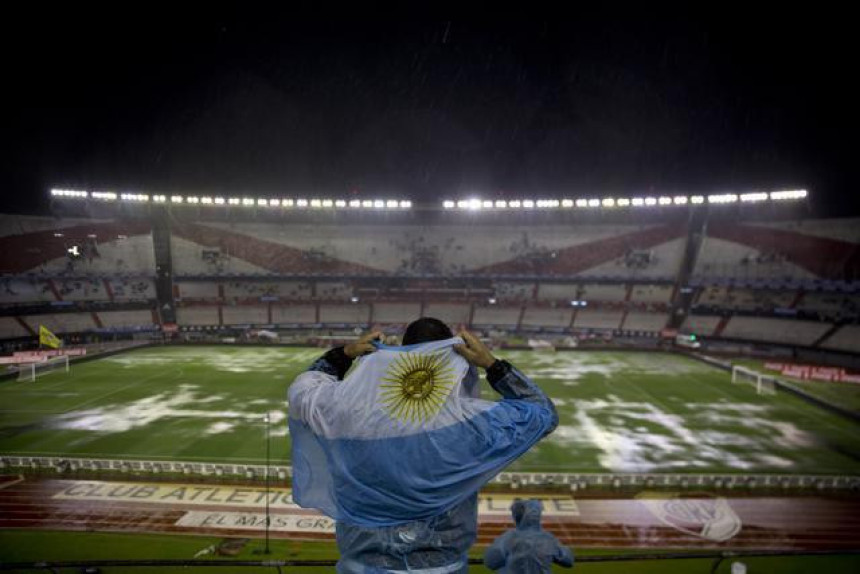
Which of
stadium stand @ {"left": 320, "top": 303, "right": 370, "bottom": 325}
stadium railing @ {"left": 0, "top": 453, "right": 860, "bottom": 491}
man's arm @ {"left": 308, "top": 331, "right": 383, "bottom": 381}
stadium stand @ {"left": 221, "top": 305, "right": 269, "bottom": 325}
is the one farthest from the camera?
stadium stand @ {"left": 320, "top": 303, "right": 370, "bottom": 325}

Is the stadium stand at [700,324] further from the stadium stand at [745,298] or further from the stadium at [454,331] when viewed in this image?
the stadium stand at [745,298]

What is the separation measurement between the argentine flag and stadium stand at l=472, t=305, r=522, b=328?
5742 cm

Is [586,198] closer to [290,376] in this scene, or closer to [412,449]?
[290,376]

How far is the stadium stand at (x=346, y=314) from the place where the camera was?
201 feet

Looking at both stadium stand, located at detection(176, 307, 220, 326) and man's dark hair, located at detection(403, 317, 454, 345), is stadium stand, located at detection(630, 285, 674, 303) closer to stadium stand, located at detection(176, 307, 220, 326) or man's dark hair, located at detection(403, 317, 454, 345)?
stadium stand, located at detection(176, 307, 220, 326)

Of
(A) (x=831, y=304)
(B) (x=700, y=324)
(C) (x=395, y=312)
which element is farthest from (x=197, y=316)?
(A) (x=831, y=304)

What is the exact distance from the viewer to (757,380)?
34.1 meters

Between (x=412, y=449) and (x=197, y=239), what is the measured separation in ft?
231

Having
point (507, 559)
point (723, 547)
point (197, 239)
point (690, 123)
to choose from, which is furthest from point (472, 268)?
point (507, 559)

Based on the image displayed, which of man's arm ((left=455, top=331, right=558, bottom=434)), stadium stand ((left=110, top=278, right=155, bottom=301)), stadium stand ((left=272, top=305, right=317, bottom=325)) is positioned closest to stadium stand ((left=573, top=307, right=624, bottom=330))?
stadium stand ((left=272, top=305, right=317, bottom=325))

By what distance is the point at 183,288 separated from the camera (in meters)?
61.0

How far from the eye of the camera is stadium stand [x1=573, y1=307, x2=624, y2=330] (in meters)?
57.9

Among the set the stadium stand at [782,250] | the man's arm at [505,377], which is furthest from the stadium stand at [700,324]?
the man's arm at [505,377]

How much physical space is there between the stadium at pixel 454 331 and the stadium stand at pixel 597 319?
0.43 m
